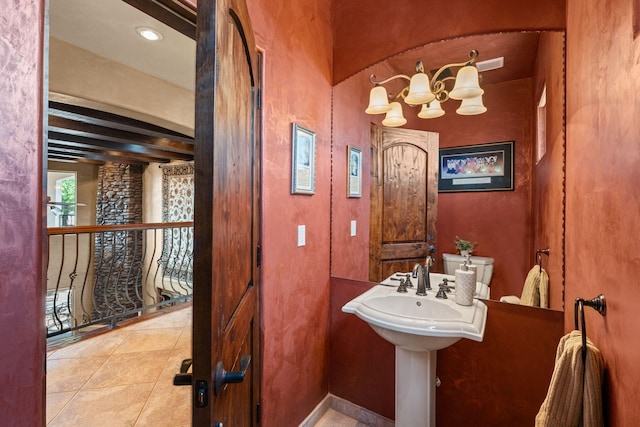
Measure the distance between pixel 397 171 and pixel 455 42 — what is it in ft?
2.56

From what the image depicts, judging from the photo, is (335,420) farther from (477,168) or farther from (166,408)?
(477,168)

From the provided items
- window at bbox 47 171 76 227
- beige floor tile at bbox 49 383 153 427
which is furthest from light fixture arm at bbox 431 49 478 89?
window at bbox 47 171 76 227

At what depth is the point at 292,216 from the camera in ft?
5.51

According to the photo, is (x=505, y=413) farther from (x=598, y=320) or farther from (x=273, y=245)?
(x=273, y=245)

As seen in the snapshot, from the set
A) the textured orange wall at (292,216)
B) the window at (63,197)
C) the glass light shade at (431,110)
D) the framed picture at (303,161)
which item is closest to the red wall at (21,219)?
the textured orange wall at (292,216)

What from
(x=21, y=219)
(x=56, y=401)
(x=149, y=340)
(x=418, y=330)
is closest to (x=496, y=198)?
(x=418, y=330)

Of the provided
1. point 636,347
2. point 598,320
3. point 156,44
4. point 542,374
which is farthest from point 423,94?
point 156,44

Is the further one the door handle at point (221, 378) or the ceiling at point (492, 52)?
the ceiling at point (492, 52)

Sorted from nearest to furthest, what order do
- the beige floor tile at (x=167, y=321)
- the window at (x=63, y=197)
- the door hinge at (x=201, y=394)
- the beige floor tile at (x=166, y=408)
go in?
the door hinge at (x=201, y=394), the beige floor tile at (x=166, y=408), the beige floor tile at (x=167, y=321), the window at (x=63, y=197)

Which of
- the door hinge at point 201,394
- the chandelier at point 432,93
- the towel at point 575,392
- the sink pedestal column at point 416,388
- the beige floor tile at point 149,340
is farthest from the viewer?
the beige floor tile at point 149,340

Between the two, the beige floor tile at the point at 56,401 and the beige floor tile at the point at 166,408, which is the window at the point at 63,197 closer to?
the beige floor tile at the point at 56,401

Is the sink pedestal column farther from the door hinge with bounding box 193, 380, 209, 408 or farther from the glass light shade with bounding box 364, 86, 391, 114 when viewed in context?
the glass light shade with bounding box 364, 86, 391, 114

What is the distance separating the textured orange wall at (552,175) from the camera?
4.29 ft

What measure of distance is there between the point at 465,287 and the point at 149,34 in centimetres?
299
